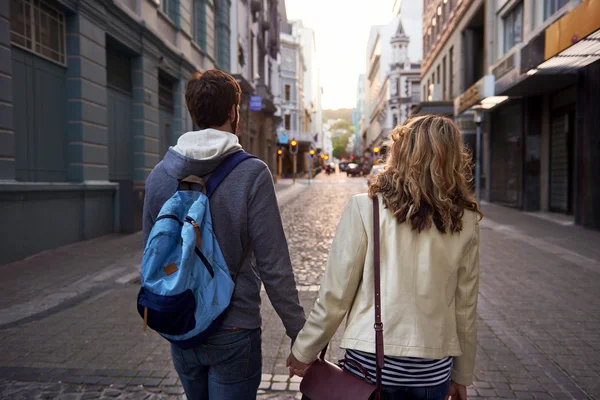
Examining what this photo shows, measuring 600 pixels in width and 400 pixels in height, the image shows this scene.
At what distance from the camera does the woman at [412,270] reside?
175 centimetres

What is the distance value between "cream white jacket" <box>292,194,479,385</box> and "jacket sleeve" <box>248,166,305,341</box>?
12 cm

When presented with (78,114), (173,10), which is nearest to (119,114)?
(78,114)

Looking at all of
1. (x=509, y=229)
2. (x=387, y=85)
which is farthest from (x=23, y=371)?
(x=387, y=85)

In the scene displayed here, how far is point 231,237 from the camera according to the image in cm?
186

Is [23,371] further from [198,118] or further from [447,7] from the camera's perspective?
[447,7]

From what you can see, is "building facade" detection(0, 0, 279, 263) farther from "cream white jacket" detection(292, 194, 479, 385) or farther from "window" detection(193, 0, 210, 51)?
"cream white jacket" detection(292, 194, 479, 385)

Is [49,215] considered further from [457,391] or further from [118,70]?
[457,391]

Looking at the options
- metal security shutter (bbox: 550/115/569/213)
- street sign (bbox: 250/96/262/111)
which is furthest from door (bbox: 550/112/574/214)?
street sign (bbox: 250/96/262/111)

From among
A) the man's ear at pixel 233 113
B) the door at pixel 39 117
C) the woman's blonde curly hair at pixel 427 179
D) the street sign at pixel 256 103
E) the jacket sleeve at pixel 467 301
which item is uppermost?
the street sign at pixel 256 103

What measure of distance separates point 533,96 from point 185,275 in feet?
57.4

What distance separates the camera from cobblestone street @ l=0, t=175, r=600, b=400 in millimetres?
3654

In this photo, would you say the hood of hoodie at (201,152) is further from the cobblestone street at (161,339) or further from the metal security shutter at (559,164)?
the metal security shutter at (559,164)

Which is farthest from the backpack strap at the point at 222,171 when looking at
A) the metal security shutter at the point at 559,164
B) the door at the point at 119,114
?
the metal security shutter at the point at 559,164

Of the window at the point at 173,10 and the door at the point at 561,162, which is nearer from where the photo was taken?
the door at the point at 561,162
